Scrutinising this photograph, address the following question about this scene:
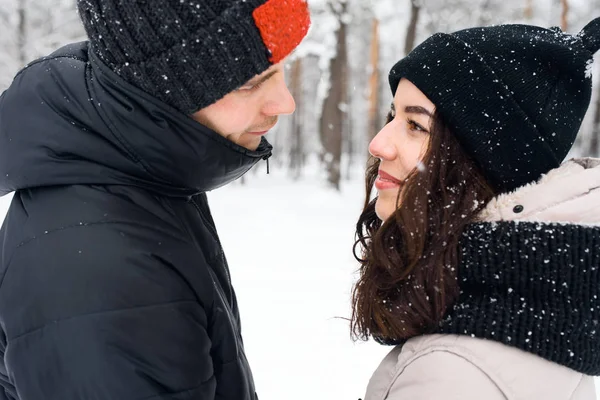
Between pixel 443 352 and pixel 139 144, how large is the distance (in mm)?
1043

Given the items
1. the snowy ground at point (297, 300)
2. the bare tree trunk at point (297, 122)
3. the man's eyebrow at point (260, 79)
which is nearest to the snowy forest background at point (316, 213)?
the snowy ground at point (297, 300)

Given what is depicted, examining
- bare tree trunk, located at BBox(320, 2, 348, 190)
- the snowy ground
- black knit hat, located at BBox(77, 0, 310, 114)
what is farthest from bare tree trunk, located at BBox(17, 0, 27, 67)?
black knit hat, located at BBox(77, 0, 310, 114)

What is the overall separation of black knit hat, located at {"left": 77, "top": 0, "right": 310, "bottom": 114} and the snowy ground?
3.05m

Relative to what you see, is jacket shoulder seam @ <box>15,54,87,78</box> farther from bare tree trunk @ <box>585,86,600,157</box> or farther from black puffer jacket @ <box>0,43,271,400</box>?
bare tree trunk @ <box>585,86,600,157</box>

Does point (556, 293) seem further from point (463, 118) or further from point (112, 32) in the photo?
point (112, 32)

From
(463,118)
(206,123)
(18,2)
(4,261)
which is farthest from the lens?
(18,2)

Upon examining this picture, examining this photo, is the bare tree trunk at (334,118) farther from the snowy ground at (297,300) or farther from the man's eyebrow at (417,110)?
the man's eyebrow at (417,110)

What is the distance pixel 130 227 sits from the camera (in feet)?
3.80

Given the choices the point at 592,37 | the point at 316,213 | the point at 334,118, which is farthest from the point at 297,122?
the point at 592,37

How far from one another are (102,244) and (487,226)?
1.12m

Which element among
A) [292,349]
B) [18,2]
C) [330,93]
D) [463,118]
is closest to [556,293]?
[463,118]

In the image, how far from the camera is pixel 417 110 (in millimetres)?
1611

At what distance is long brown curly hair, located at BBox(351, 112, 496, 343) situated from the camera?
1390mm

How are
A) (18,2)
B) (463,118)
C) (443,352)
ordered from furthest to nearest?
(18,2) → (463,118) → (443,352)
